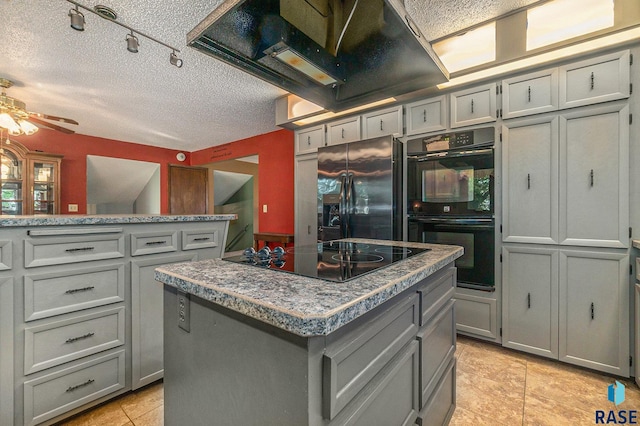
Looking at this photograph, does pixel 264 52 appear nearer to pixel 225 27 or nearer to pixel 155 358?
pixel 225 27

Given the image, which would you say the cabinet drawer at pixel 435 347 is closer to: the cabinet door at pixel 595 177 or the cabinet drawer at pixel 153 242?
the cabinet door at pixel 595 177

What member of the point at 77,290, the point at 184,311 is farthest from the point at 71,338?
the point at 184,311

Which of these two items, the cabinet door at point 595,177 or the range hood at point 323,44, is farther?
the cabinet door at point 595,177

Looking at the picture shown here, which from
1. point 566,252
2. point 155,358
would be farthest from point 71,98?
point 566,252

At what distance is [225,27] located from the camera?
3.32ft

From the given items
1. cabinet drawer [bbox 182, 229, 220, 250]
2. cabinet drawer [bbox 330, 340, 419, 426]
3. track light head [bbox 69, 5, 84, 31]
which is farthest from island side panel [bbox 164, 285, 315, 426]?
track light head [bbox 69, 5, 84, 31]

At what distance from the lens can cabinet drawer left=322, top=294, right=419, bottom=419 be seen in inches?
24.5

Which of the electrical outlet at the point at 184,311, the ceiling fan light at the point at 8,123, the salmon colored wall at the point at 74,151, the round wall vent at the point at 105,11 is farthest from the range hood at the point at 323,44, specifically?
the salmon colored wall at the point at 74,151

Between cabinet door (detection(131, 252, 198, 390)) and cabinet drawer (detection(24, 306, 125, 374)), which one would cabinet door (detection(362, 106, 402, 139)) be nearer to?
cabinet door (detection(131, 252, 198, 390))

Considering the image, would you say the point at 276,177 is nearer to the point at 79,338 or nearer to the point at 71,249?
the point at 71,249

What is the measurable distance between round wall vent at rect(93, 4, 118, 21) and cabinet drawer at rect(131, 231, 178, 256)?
155 cm

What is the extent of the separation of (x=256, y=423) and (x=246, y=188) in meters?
7.58

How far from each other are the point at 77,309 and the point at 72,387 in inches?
16.2

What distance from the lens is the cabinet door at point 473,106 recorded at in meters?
2.35
